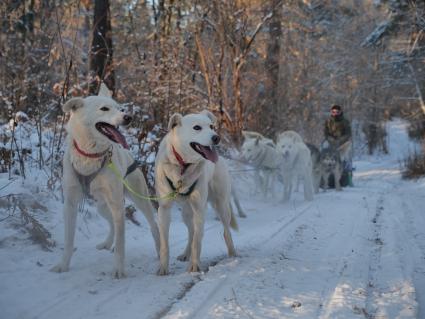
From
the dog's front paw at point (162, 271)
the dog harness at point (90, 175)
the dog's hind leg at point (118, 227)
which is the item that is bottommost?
the dog's front paw at point (162, 271)

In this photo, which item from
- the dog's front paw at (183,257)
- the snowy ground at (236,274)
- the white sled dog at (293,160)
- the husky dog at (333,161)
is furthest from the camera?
the husky dog at (333,161)

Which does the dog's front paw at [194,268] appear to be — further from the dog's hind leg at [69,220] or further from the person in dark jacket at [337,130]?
the person in dark jacket at [337,130]

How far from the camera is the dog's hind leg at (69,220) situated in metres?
3.66

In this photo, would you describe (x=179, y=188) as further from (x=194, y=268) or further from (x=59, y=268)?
(x=59, y=268)

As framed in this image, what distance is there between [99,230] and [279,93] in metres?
9.60

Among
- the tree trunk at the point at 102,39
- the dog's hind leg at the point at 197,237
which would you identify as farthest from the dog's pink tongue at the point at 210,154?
the tree trunk at the point at 102,39

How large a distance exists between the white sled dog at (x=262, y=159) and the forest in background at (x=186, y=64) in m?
1.50

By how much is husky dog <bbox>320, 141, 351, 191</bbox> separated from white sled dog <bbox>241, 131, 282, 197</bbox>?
206cm

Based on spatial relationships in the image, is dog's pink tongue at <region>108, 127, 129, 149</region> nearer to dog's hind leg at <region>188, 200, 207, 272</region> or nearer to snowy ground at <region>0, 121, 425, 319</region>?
dog's hind leg at <region>188, 200, 207, 272</region>

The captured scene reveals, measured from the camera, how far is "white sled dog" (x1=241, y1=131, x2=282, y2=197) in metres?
9.56

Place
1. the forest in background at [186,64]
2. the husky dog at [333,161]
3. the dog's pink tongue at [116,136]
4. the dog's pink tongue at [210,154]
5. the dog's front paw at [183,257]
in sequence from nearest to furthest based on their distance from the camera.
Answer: the dog's pink tongue at [116,136] → the dog's pink tongue at [210,154] → the dog's front paw at [183,257] → the forest in background at [186,64] → the husky dog at [333,161]

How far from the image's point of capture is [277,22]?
47.0 feet

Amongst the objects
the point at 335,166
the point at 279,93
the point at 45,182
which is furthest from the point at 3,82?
the point at 279,93

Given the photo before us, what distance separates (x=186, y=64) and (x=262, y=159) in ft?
8.30
